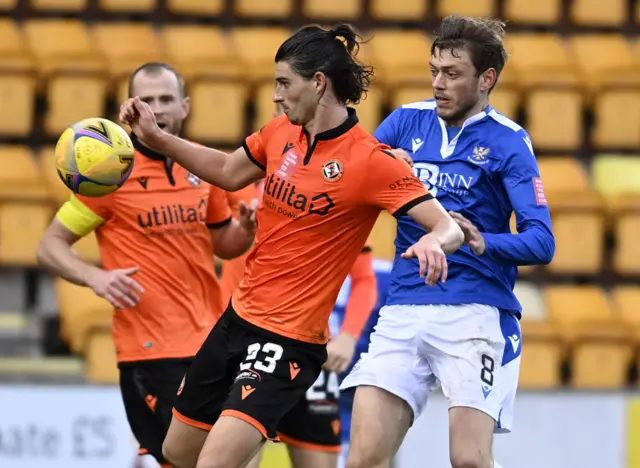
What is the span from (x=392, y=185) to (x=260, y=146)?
67 centimetres

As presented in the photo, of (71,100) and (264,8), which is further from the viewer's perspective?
(264,8)

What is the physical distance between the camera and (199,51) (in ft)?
40.0

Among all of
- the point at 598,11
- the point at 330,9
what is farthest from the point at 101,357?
the point at 598,11

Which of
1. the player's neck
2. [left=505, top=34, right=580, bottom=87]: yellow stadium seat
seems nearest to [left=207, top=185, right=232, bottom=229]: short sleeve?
the player's neck

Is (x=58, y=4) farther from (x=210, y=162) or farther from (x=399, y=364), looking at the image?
(x=399, y=364)

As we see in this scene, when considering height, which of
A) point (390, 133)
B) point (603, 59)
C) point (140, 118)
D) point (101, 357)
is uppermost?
point (140, 118)

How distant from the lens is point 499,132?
17.2 ft

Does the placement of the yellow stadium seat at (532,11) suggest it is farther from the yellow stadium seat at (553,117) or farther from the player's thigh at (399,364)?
the player's thigh at (399,364)

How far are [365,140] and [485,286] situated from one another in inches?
32.2

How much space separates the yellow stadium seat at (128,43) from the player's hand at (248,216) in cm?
612

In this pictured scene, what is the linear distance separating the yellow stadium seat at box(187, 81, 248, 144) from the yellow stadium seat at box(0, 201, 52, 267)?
74.0 inches

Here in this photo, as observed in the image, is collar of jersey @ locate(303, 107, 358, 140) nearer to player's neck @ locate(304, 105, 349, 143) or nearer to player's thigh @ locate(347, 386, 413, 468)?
player's neck @ locate(304, 105, 349, 143)

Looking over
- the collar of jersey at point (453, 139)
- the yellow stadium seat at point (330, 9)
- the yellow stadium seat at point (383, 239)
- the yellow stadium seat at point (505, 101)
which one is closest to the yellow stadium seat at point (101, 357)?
the yellow stadium seat at point (383, 239)

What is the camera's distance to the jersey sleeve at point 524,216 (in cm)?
498
